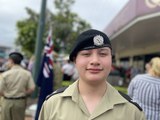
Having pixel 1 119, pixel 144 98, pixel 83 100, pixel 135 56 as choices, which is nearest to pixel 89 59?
pixel 83 100

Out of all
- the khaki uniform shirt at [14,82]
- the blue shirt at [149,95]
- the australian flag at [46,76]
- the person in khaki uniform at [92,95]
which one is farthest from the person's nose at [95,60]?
the australian flag at [46,76]

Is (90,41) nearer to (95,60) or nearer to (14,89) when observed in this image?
(95,60)

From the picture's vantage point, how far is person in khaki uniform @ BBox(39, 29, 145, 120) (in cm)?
222

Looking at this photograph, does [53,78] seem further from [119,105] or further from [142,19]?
[119,105]

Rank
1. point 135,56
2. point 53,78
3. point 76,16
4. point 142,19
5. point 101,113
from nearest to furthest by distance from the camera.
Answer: point 101,113
point 53,78
point 142,19
point 135,56
point 76,16

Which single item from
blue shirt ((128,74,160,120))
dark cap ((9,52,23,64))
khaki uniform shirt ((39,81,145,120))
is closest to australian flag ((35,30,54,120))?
dark cap ((9,52,23,64))

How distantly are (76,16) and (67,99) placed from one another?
1806 inches

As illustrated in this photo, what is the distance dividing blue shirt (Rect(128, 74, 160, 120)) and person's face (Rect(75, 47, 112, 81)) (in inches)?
98.2

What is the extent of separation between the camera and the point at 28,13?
159 feet

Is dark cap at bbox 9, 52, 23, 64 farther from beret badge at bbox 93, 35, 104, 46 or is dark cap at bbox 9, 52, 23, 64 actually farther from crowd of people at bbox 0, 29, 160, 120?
beret badge at bbox 93, 35, 104, 46

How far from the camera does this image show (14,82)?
5938 millimetres

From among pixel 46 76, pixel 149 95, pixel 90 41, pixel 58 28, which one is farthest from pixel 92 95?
pixel 58 28

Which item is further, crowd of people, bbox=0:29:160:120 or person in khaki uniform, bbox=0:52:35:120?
person in khaki uniform, bbox=0:52:35:120

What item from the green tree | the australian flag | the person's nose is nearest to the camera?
the person's nose
